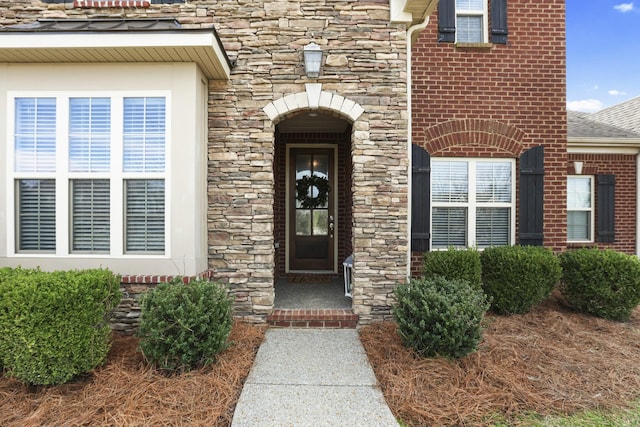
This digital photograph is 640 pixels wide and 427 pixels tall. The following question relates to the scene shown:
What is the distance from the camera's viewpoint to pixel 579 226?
6723mm

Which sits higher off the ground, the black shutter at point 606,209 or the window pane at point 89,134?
the window pane at point 89,134

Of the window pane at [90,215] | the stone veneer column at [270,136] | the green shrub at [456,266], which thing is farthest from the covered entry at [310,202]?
the window pane at [90,215]

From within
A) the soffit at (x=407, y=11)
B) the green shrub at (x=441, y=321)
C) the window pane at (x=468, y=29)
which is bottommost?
the green shrub at (x=441, y=321)

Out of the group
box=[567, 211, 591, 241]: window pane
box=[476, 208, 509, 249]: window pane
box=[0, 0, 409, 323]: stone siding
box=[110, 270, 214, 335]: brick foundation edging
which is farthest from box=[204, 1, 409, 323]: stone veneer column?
box=[567, 211, 591, 241]: window pane

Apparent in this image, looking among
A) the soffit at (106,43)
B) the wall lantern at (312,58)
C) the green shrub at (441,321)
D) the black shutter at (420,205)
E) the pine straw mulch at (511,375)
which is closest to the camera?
the pine straw mulch at (511,375)

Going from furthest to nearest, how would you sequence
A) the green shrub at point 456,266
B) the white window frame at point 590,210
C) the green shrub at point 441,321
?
the white window frame at point 590,210
the green shrub at point 456,266
the green shrub at point 441,321

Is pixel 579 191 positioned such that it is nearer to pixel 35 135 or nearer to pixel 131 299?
pixel 131 299

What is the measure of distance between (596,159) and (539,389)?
581 cm

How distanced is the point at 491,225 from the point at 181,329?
179 inches

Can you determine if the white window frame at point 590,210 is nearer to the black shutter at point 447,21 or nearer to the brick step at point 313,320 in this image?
the black shutter at point 447,21

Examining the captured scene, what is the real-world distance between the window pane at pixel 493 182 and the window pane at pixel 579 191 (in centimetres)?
252

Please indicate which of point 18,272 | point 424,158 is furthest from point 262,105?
point 18,272

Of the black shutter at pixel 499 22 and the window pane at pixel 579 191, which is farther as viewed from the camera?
the window pane at pixel 579 191

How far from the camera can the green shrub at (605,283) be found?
4.49 meters
